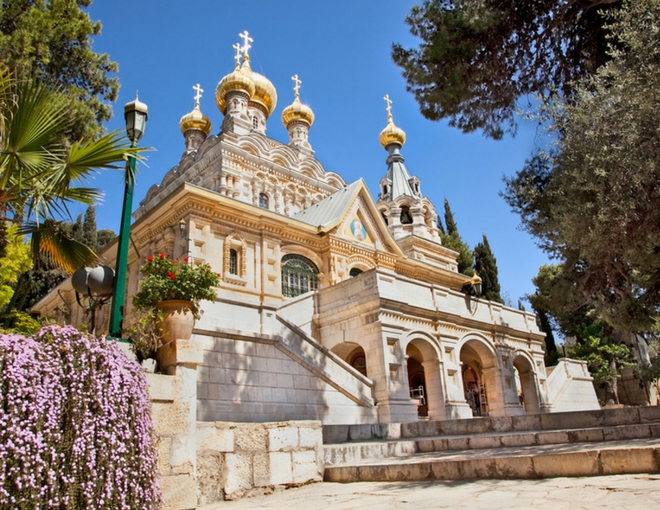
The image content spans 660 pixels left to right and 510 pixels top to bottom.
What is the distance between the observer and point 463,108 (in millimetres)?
13047

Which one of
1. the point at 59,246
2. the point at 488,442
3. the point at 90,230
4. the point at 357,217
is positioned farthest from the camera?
the point at 90,230

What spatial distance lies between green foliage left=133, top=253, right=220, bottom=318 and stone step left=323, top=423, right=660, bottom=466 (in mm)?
3057

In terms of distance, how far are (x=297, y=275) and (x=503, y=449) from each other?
48.2ft

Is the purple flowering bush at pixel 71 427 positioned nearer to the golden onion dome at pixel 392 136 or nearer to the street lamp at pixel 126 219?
the street lamp at pixel 126 219

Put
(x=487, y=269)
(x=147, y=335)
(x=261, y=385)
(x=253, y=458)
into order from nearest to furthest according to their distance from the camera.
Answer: (x=147, y=335) < (x=253, y=458) < (x=261, y=385) < (x=487, y=269)

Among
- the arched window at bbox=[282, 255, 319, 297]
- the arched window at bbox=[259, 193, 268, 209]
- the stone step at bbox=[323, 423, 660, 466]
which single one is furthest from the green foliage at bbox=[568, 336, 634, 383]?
the stone step at bbox=[323, 423, 660, 466]

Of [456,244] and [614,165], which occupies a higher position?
[456,244]

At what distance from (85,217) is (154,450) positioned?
49.6 m

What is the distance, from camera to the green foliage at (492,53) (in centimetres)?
1154

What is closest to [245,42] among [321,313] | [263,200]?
[263,200]

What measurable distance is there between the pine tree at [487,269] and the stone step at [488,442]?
32.2 metres

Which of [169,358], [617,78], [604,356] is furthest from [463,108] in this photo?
[604,356]

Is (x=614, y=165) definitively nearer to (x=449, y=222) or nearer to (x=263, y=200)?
(x=263, y=200)

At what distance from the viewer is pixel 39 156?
6.98 m
